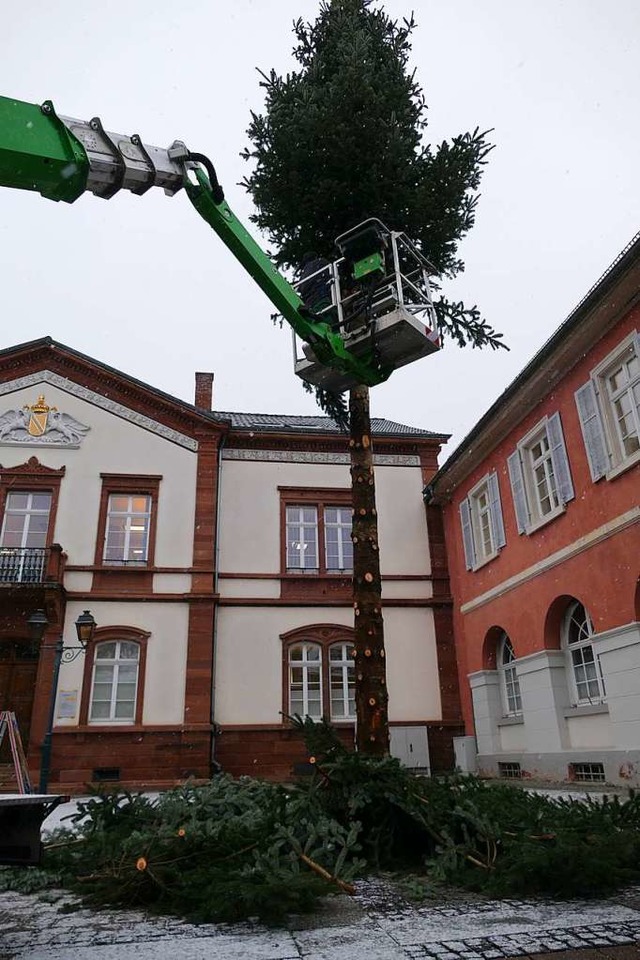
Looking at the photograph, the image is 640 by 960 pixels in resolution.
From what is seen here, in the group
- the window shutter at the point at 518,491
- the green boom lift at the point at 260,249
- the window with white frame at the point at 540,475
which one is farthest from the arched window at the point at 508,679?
the green boom lift at the point at 260,249

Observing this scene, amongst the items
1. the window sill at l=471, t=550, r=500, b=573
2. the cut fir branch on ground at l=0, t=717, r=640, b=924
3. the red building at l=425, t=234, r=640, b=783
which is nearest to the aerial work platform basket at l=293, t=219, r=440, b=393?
the cut fir branch on ground at l=0, t=717, r=640, b=924

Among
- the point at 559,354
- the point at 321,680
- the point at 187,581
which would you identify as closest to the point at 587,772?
the point at 321,680

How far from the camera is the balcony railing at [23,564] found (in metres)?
16.4

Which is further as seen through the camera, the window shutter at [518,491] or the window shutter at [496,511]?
the window shutter at [496,511]

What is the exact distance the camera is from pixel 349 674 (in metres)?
17.8

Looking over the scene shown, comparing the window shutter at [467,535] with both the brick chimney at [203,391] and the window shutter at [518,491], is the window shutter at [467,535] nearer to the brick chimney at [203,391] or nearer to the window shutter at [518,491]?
the window shutter at [518,491]

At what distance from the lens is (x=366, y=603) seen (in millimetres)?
8461

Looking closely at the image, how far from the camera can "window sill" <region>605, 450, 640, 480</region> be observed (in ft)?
36.0

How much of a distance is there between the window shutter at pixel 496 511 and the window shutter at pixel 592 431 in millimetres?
3716

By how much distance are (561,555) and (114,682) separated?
1034 cm

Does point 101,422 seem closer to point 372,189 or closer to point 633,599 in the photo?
point 372,189

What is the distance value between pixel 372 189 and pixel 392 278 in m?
3.60

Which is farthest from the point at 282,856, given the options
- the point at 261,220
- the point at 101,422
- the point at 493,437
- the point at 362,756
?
the point at 101,422

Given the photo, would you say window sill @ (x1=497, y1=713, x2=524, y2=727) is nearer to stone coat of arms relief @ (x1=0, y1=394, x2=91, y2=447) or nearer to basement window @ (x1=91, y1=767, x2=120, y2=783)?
basement window @ (x1=91, y1=767, x2=120, y2=783)
